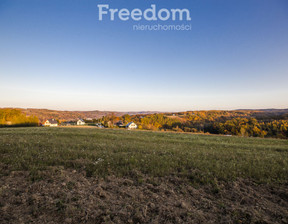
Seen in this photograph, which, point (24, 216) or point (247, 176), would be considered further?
point (247, 176)

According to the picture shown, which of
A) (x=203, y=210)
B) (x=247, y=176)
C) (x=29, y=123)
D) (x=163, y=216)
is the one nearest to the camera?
(x=163, y=216)

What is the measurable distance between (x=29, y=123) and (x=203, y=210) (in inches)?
2629

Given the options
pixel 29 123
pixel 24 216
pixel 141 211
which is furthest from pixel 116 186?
pixel 29 123

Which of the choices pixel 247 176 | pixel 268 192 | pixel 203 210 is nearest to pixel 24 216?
pixel 203 210

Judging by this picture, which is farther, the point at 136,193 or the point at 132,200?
the point at 136,193

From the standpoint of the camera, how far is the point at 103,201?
13.0 ft

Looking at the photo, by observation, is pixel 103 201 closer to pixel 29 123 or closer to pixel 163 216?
pixel 163 216

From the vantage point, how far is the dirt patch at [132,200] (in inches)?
132

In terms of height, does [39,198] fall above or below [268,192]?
above

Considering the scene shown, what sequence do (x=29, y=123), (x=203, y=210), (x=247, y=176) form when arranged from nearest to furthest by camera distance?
(x=203, y=210) < (x=247, y=176) < (x=29, y=123)

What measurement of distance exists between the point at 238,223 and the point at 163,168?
349 centimetres

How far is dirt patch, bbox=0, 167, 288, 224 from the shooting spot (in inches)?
132

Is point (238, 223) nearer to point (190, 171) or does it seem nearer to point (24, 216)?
point (190, 171)

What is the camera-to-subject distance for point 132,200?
13.4 ft
